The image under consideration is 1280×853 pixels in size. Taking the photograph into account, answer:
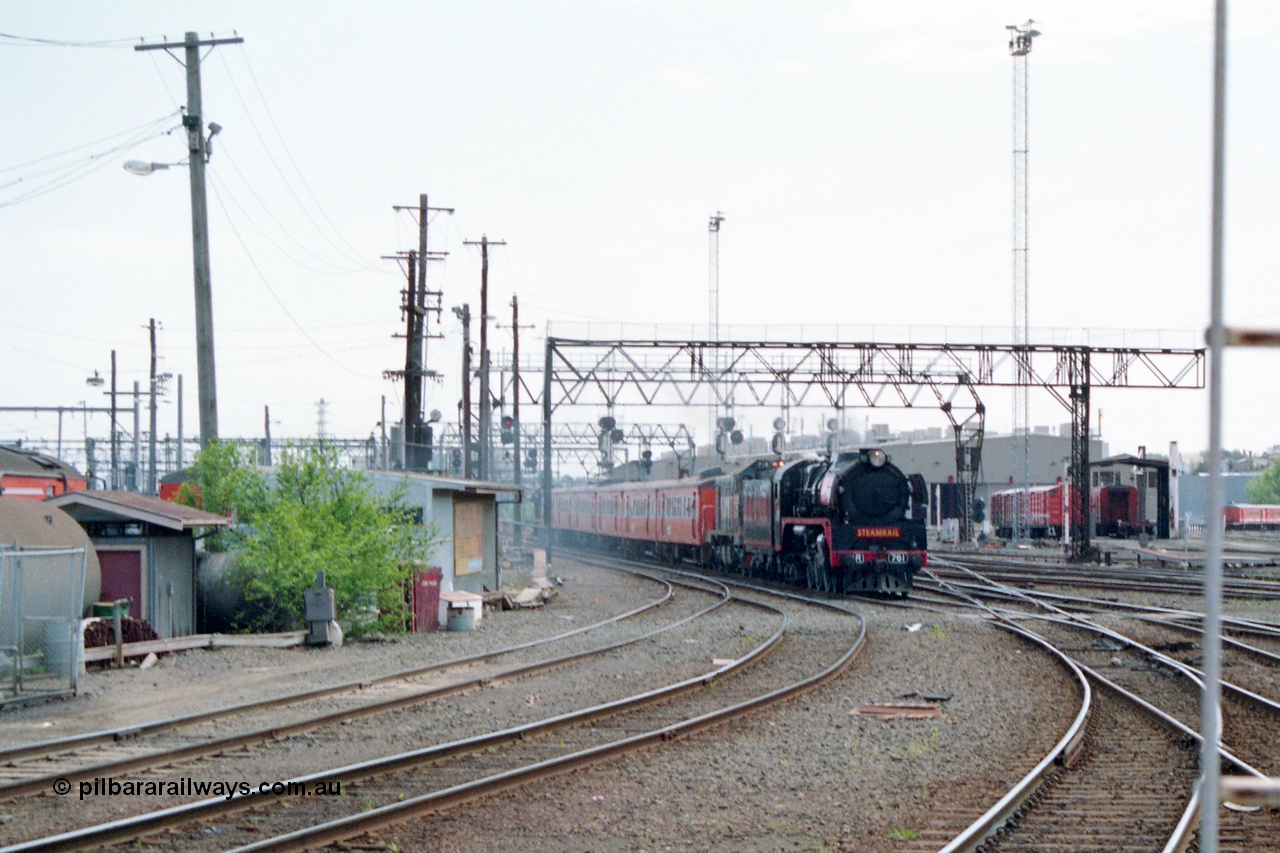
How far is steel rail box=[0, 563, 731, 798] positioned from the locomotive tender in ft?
35.4

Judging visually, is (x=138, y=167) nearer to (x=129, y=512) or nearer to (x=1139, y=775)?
(x=129, y=512)

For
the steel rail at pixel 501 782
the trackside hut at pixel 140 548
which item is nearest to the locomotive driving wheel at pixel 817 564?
the trackside hut at pixel 140 548

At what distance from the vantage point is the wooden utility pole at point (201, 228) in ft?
67.1

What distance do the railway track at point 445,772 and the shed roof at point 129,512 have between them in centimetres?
879

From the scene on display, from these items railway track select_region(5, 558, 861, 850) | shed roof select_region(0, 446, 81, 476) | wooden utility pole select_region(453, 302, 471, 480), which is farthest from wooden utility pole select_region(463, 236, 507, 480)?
railway track select_region(5, 558, 861, 850)

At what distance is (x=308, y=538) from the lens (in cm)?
2078

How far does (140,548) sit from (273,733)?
9446 millimetres

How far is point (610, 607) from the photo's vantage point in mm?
27484

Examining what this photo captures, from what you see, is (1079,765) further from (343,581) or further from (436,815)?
(343,581)

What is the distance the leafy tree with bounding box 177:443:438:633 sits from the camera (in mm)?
20641

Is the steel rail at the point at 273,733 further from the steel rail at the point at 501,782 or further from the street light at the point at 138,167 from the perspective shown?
the street light at the point at 138,167

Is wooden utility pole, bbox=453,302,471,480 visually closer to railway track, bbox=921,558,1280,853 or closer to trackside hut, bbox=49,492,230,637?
trackside hut, bbox=49,492,230,637

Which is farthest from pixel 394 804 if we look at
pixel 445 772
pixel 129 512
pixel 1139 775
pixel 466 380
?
pixel 466 380

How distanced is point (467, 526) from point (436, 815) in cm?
2119
